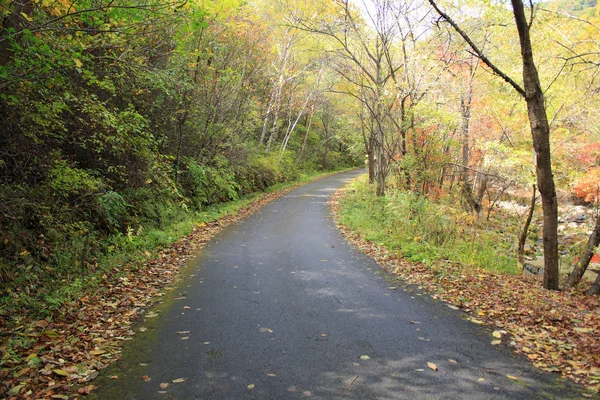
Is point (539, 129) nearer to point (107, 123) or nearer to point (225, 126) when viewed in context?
point (107, 123)

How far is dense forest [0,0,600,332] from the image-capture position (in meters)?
5.69

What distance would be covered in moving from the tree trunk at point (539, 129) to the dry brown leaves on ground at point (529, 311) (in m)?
1.02

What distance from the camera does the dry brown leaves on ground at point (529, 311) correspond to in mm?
4086

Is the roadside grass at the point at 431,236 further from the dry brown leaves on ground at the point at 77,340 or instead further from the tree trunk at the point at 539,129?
the dry brown leaves on ground at the point at 77,340

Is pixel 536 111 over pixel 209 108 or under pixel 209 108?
under

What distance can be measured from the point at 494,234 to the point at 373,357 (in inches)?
469

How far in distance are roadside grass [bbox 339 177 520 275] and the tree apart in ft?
6.43

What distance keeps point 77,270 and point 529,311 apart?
7092 mm

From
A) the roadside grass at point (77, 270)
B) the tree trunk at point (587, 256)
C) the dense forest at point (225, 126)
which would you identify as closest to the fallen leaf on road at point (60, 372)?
the dense forest at point (225, 126)

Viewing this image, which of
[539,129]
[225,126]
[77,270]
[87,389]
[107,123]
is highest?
[225,126]

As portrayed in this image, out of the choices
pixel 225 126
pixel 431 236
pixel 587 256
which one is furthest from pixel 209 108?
pixel 587 256

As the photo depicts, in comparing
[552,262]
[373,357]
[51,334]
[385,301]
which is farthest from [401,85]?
[51,334]

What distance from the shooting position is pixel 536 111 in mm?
5953

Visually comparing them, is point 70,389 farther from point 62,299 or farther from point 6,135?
point 6,135
